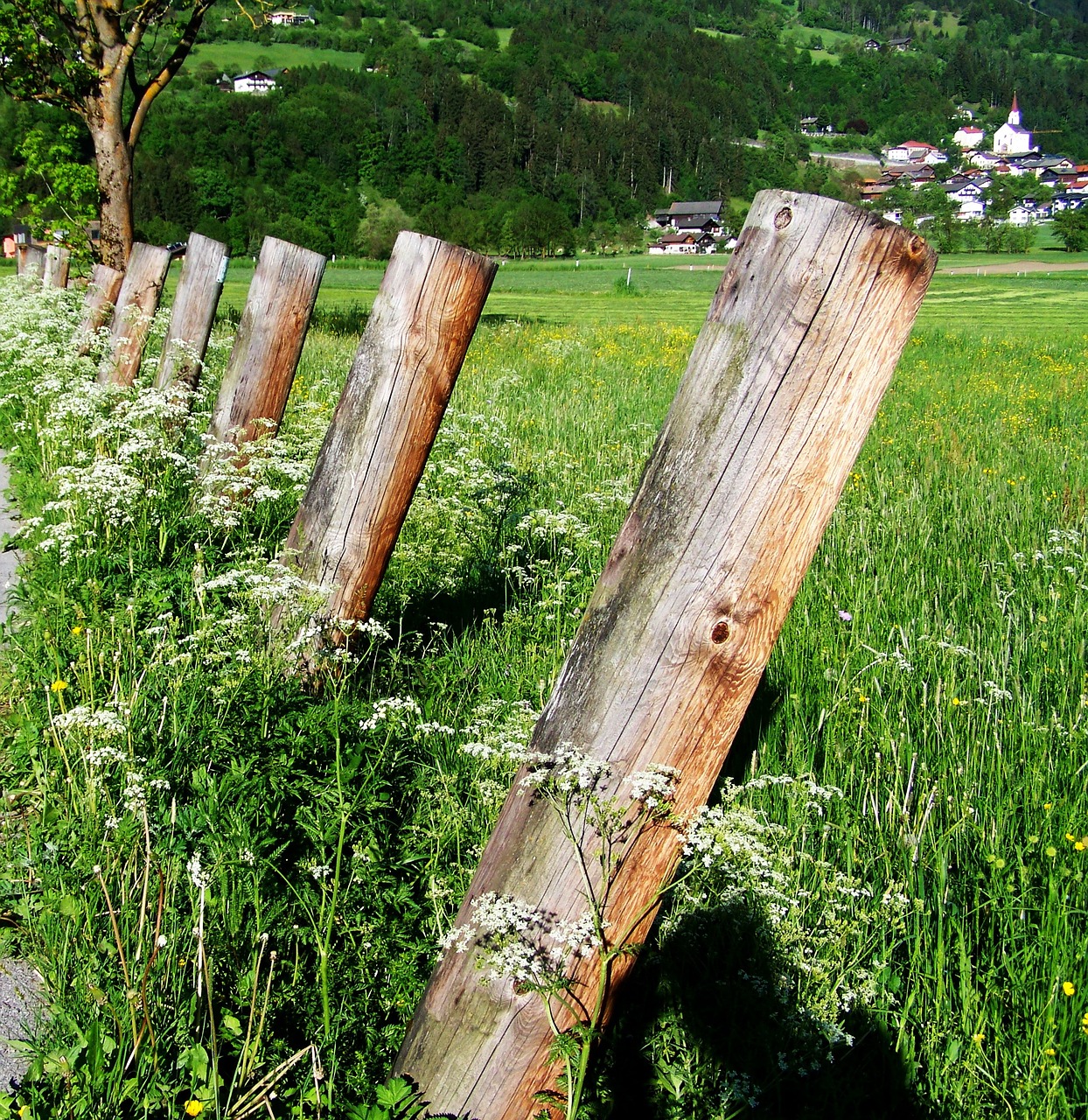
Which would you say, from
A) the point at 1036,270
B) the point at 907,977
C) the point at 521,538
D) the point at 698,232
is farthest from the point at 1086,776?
the point at 698,232

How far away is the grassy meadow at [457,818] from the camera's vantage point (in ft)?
7.11

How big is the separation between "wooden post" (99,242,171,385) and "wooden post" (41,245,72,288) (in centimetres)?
819

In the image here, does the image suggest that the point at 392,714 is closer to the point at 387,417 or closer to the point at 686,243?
the point at 387,417

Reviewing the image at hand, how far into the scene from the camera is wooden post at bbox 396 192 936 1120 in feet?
5.48

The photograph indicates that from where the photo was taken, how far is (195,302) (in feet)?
22.0

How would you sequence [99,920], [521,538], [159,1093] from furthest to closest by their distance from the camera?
[521,538] → [99,920] → [159,1093]

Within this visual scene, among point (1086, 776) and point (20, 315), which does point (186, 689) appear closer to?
point (1086, 776)

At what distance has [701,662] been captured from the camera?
1.82 meters

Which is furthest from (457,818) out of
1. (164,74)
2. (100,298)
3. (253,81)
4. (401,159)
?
(253,81)

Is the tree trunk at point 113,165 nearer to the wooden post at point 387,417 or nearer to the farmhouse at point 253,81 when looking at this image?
the wooden post at point 387,417

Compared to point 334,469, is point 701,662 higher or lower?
higher

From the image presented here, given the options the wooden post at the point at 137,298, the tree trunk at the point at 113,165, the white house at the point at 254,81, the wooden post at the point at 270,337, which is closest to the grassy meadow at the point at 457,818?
the wooden post at the point at 270,337

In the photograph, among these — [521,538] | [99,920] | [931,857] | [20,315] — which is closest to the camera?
[99,920]

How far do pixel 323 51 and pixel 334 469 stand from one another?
740ft
